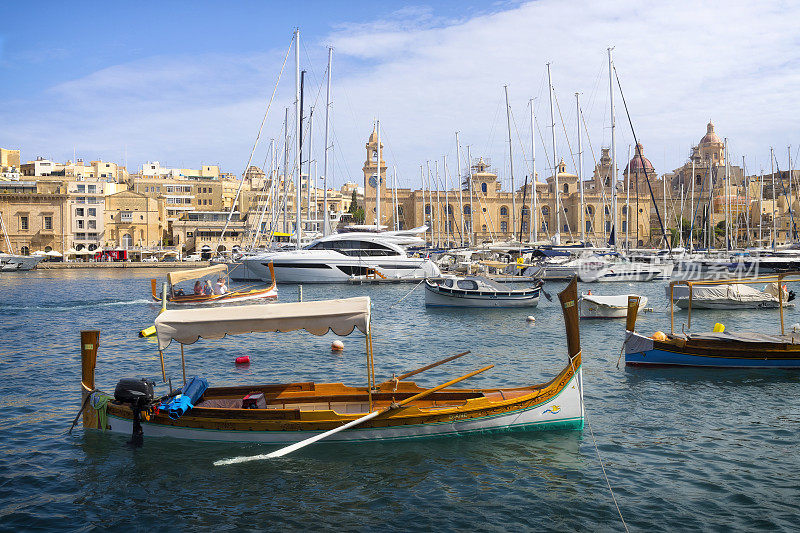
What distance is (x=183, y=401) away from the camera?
10.1m

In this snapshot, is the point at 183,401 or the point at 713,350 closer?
the point at 183,401

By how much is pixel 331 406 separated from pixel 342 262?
31.3 meters

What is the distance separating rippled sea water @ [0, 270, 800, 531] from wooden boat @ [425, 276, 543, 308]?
11.3 metres

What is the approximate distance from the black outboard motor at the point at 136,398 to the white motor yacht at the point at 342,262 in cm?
3083

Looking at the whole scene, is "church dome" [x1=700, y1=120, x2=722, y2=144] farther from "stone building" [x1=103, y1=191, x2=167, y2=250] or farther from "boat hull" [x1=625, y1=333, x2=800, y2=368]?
"boat hull" [x1=625, y1=333, x2=800, y2=368]

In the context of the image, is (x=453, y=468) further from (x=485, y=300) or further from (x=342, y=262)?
(x=342, y=262)

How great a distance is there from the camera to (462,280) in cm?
2898

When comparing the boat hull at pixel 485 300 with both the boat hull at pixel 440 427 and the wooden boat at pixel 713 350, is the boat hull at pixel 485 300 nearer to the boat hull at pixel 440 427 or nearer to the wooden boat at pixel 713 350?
the wooden boat at pixel 713 350

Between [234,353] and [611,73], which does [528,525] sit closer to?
[234,353]

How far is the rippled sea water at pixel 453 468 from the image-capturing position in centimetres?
812

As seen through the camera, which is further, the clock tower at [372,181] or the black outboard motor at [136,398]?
the clock tower at [372,181]

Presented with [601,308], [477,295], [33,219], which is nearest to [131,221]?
[33,219]

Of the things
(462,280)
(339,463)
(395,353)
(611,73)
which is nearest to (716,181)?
(611,73)

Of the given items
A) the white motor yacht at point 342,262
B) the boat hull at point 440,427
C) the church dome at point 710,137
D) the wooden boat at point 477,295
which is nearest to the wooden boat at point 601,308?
the wooden boat at point 477,295
